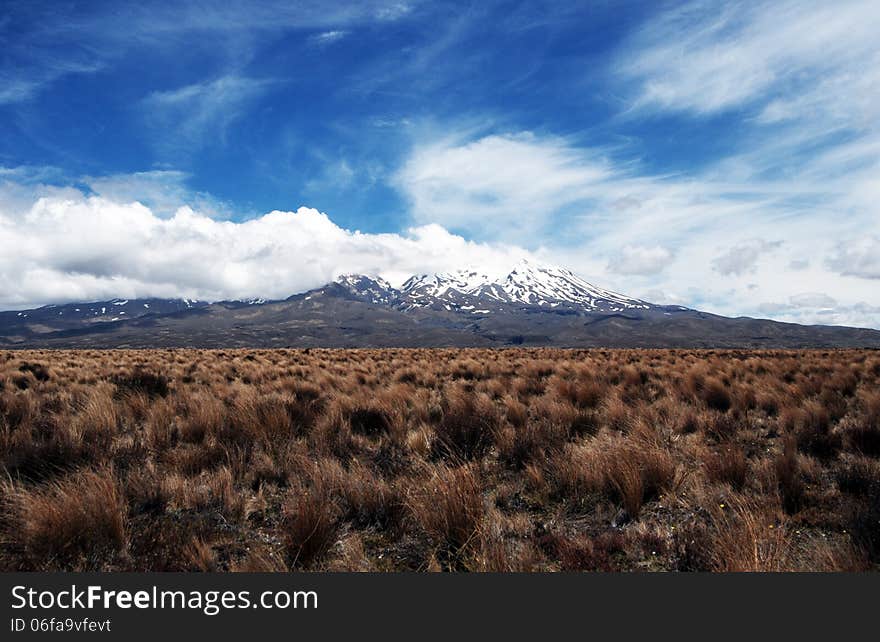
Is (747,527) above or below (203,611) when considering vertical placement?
above

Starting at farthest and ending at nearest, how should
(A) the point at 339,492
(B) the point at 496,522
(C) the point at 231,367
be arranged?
(C) the point at 231,367 < (A) the point at 339,492 < (B) the point at 496,522

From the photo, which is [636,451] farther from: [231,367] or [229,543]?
[231,367]

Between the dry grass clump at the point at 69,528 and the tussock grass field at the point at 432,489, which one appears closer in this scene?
the dry grass clump at the point at 69,528

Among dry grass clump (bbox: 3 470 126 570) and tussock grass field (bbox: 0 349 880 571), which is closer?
dry grass clump (bbox: 3 470 126 570)

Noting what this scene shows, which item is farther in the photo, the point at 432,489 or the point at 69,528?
the point at 432,489

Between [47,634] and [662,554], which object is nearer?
[47,634]

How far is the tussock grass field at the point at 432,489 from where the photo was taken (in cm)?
316

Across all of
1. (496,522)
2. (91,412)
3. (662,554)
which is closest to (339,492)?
(496,522)

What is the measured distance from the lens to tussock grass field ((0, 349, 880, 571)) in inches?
124

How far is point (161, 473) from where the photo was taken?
4742mm

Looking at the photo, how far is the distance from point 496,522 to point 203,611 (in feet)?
7.38

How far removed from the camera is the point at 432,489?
3930 millimetres

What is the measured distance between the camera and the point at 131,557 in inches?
122

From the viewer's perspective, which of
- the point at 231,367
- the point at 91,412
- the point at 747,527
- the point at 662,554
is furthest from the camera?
the point at 231,367
